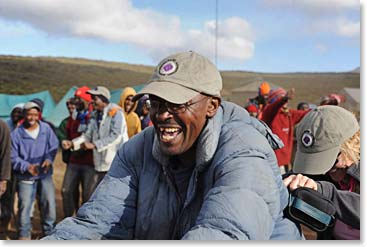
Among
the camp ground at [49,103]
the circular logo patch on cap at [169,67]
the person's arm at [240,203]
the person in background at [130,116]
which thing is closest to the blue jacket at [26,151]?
the person in background at [130,116]

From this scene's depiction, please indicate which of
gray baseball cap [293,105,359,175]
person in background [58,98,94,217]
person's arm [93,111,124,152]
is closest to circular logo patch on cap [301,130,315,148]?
gray baseball cap [293,105,359,175]

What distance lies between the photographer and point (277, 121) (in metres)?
4.95

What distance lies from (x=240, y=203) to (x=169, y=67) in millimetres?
378

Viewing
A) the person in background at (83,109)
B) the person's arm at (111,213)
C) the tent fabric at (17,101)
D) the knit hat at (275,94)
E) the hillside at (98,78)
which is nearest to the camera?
the person's arm at (111,213)

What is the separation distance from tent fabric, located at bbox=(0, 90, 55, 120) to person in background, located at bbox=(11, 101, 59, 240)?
332cm

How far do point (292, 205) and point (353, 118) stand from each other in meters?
0.51

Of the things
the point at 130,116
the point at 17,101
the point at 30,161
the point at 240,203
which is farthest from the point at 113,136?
the point at 17,101

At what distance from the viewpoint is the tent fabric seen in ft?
27.0

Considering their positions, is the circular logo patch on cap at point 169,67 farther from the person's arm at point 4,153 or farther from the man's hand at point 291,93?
the man's hand at point 291,93

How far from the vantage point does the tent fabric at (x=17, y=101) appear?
8.22 meters

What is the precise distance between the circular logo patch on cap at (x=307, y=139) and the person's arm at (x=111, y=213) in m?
0.64

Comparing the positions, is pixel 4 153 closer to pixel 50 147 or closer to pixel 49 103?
pixel 50 147

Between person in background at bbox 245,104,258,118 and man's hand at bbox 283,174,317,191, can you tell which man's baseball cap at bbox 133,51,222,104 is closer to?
A: man's hand at bbox 283,174,317,191

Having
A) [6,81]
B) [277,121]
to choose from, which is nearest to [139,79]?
[6,81]
